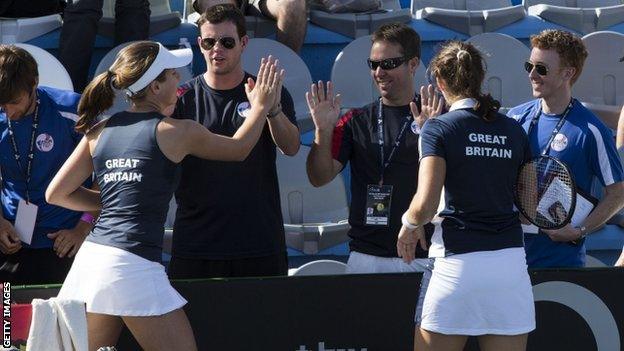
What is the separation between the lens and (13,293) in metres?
4.17

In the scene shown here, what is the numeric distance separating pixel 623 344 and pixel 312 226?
7.51 feet

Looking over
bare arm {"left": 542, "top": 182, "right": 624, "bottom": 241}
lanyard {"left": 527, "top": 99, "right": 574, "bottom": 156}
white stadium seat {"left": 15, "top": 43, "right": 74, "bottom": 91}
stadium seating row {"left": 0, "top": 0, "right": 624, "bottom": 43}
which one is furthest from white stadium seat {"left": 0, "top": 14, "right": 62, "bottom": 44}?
bare arm {"left": 542, "top": 182, "right": 624, "bottom": 241}

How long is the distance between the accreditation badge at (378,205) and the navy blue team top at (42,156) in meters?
1.27

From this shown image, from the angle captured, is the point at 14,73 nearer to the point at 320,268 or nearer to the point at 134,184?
the point at 134,184

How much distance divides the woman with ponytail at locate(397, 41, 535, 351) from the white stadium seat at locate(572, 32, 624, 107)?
366cm

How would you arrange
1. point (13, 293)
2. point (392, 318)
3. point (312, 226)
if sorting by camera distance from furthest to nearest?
point (312, 226)
point (392, 318)
point (13, 293)

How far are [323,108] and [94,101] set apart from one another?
0.99 meters

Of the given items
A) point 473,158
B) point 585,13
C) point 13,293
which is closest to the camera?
point 473,158

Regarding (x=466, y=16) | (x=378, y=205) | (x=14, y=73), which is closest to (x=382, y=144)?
(x=378, y=205)

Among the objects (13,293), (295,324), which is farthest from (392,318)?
(13,293)

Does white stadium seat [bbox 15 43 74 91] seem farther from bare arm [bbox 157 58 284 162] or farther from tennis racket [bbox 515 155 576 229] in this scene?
tennis racket [bbox 515 155 576 229]

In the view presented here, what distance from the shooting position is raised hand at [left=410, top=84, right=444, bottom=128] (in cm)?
447

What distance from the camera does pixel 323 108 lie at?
4.59 meters

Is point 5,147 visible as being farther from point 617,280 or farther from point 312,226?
point 617,280
